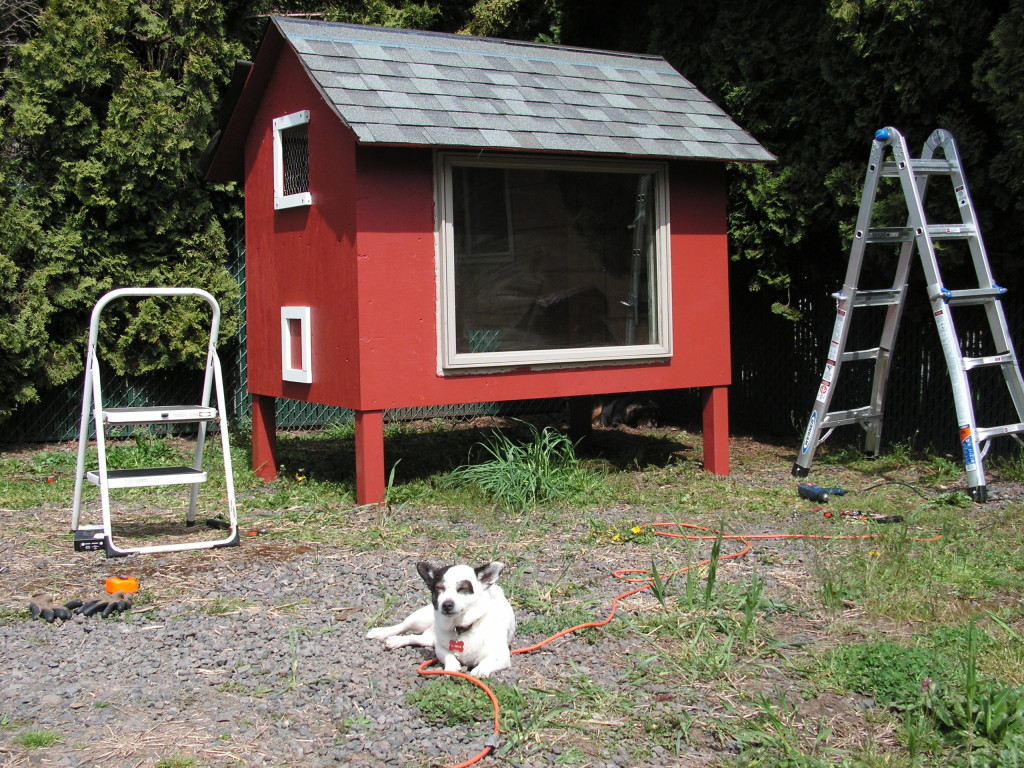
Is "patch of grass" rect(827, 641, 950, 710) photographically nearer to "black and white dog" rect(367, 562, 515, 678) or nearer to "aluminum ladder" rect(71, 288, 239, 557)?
"black and white dog" rect(367, 562, 515, 678)

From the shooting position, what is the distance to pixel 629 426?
10391 mm

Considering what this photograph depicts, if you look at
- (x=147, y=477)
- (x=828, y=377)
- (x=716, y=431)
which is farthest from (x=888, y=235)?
(x=147, y=477)

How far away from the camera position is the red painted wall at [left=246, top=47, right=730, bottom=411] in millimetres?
6320

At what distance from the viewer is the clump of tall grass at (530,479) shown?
252 inches

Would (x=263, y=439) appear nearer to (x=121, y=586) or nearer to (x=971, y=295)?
(x=121, y=586)

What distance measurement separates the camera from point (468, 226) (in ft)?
21.8

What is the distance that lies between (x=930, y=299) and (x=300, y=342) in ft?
13.4

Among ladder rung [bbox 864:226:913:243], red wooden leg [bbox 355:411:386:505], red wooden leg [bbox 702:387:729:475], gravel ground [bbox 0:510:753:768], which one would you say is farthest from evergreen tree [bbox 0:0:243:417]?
ladder rung [bbox 864:226:913:243]

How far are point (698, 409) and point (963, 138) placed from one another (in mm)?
4193

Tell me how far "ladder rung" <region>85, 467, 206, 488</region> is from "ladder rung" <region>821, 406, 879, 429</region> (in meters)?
4.10

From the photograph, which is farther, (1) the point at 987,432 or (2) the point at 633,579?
(1) the point at 987,432

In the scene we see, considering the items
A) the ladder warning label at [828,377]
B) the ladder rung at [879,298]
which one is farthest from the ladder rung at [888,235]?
the ladder warning label at [828,377]

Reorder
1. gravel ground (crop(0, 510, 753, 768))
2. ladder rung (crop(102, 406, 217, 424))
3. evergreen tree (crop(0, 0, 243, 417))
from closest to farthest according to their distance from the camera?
gravel ground (crop(0, 510, 753, 768))
ladder rung (crop(102, 406, 217, 424))
evergreen tree (crop(0, 0, 243, 417))

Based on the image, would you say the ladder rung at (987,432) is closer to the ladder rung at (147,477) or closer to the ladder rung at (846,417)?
the ladder rung at (846,417)
